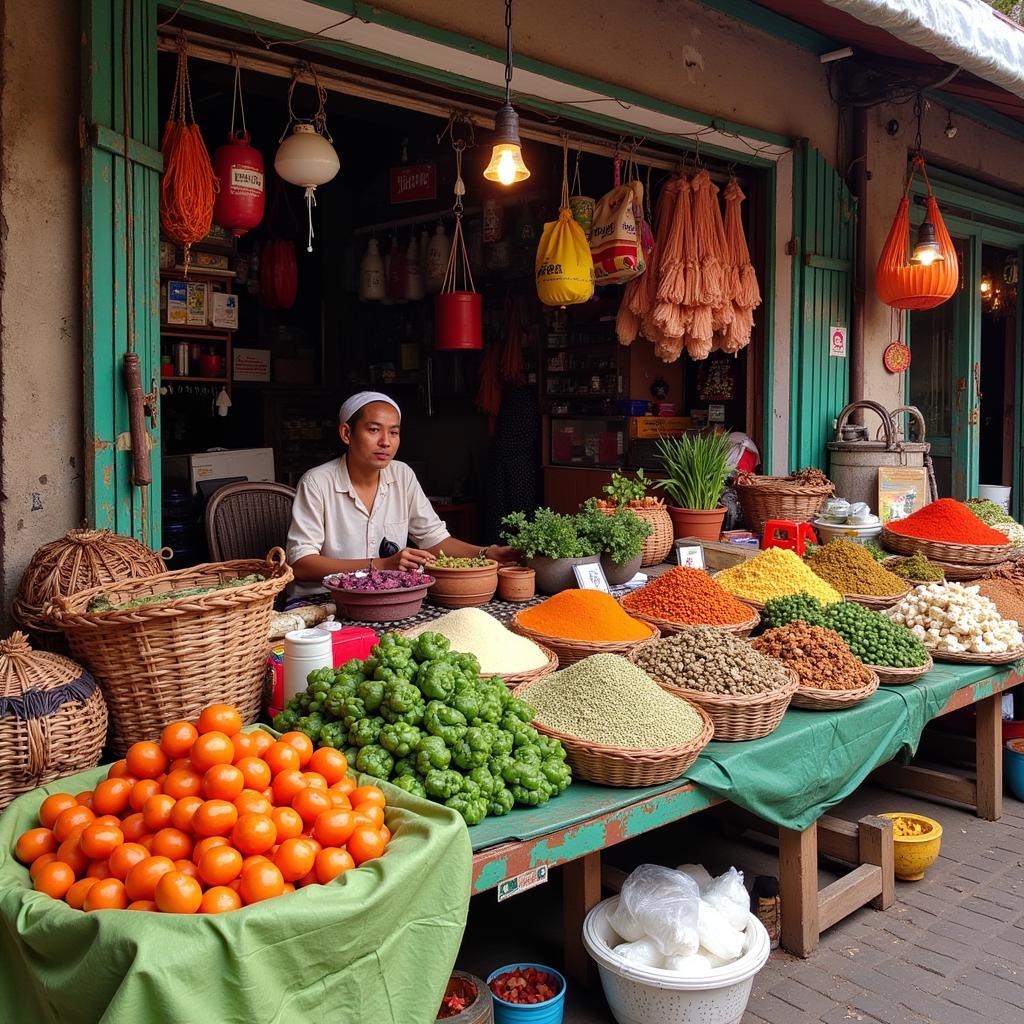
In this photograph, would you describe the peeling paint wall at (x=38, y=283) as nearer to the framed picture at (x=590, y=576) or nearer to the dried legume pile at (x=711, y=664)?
the framed picture at (x=590, y=576)

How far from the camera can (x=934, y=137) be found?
6.39 m

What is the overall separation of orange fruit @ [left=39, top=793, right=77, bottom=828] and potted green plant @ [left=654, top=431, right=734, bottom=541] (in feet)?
10.8

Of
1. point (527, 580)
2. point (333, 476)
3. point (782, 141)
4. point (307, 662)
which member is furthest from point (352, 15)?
point (782, 141)

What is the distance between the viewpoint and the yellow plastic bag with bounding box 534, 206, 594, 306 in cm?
452

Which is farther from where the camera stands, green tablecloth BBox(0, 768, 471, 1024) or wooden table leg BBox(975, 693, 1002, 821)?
wooden table leg BBox(975, 693, 1002, 821)

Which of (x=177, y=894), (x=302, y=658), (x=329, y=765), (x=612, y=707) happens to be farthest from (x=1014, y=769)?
(x=177, y=894)

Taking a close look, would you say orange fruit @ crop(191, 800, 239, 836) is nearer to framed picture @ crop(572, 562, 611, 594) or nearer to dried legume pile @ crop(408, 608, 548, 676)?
dried legume pile @ crop(408, 608, 548, 676)

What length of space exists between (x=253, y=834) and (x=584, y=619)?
151 cm

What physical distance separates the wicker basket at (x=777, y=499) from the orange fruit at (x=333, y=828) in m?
3.46

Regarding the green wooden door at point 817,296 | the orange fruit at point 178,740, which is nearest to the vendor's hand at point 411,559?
the orange fruit at point 178,740

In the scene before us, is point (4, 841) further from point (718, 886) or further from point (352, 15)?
point (352, 15)

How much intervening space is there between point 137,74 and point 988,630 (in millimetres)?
3407

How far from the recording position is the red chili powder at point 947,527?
4.36 meters

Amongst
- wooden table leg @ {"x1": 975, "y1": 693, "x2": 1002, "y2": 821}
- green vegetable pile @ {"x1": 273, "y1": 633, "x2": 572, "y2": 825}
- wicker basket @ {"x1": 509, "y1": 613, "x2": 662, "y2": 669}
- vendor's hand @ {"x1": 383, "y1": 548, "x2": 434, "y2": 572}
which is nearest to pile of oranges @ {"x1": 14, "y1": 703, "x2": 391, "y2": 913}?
green vegetable pile @ {"x1": 273, "y1": 633, "x2": 572, "y2": 825}
